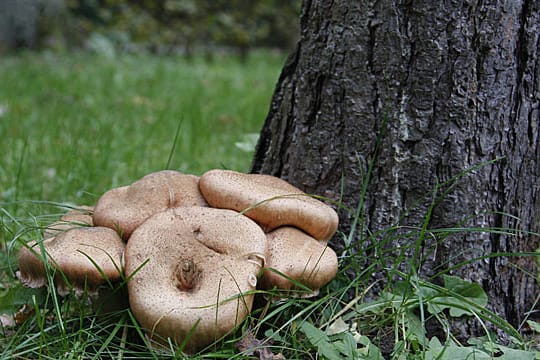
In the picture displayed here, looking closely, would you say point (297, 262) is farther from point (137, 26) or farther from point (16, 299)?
point (137, 26)

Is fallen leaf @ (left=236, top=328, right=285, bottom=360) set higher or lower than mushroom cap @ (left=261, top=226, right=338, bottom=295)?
lower

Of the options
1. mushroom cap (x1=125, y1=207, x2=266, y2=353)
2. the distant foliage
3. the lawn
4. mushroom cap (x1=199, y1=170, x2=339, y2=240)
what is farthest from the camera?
the distant foliage

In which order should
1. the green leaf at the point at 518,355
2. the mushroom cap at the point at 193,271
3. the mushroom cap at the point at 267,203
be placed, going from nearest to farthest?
the mushroom cap at the point at 193,271 < the green leaf at the point at 518,355 < the mushroom cap at the point at 267,203

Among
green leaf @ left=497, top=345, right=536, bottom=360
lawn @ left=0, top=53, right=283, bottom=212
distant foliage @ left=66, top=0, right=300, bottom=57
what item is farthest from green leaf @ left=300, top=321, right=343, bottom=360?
distant foliage @ left=66, top=0, right=300, bottom=57

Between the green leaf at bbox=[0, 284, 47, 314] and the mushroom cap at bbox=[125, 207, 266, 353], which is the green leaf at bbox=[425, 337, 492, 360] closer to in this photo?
the mushroom cap at bbox=[125, 207, 266, 353]

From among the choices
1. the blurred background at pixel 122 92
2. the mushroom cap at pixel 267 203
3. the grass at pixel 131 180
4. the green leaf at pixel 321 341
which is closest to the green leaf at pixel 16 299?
the grass at pixel 131 180

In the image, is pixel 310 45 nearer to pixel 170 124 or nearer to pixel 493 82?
pixel 493 82

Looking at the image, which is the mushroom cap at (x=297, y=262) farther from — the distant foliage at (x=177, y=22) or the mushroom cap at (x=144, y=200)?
the distant foliage at (x=177, y=22)

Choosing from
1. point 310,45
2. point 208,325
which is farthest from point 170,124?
point 208,325
